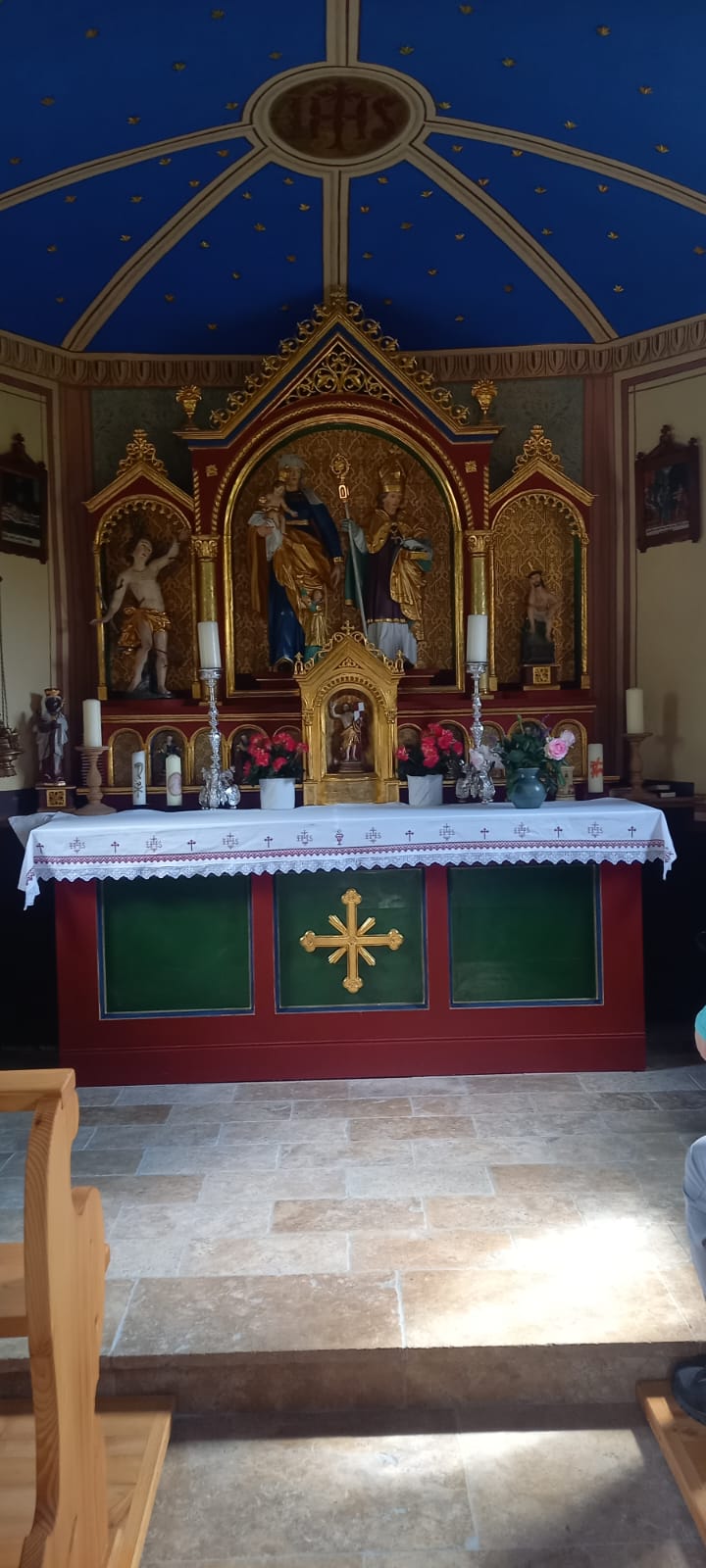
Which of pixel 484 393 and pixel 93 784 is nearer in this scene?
pixel 93 784

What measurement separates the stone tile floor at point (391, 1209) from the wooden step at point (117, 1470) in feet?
0.50

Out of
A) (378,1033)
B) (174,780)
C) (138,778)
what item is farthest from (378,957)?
(138,778)

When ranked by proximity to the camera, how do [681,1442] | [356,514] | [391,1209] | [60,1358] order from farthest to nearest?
[356,514] → [391,1209] → [681,1442] → [60,1358]

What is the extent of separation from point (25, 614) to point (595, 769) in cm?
317

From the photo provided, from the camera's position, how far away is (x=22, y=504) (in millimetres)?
5977

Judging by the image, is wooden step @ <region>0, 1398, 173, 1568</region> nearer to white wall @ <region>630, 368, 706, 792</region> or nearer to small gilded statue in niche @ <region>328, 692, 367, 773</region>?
small gilded statue in niche @ <region>328, 692, 367, 773</region>

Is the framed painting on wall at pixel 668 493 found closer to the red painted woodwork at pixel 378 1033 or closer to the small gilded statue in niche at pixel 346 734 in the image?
→ the small gilded statue in niche at pixel 346 734

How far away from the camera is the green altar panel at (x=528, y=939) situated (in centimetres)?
512

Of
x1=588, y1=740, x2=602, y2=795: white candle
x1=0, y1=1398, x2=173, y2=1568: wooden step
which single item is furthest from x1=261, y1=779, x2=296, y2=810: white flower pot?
x1=0, y1=1398, x2=173, y2=1568: wooden step

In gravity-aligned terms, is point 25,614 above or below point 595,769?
above

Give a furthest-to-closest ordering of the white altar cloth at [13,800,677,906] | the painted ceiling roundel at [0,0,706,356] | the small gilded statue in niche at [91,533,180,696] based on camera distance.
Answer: the small gilded statue in niche at [91,533,180,696]
the white altar cloth at [13,800,677,906]
the painted ceiling roundel at [0,0,706,356]

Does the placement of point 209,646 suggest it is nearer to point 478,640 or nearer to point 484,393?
point 478,640

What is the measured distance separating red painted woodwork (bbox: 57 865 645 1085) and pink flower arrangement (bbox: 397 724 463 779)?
0.90 metres

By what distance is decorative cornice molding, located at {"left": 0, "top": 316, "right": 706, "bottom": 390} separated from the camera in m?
6.16
